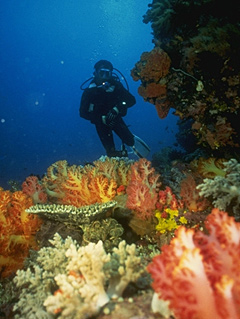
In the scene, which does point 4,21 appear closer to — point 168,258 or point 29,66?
point 29,66

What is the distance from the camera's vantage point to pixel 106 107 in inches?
431

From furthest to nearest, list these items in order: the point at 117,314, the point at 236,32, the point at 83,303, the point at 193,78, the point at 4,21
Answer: the point at 4,21 → the point at 193,78 → the point at 236,32 → the point at 83,303 → the point at 117,314

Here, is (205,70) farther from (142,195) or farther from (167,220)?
(167,220)

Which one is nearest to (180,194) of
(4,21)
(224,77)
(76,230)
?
(76,230)

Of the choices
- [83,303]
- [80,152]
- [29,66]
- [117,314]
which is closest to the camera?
[117,314]

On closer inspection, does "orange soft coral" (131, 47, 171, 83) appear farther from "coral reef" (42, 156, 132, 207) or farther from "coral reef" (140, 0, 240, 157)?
"coral reef" (42, 156, 132, 207)

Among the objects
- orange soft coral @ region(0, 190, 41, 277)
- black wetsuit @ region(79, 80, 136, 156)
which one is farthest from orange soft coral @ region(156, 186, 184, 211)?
black wetsuit @ region(79, 80, 136, 156)

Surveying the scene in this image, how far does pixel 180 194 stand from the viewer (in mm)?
4184

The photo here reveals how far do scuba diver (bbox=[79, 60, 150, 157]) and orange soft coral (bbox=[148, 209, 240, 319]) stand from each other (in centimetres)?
827

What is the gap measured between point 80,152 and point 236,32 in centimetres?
11659

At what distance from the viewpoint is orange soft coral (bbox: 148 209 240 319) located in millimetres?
1415

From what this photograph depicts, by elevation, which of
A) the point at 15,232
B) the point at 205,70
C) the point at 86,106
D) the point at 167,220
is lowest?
the point at 167,220

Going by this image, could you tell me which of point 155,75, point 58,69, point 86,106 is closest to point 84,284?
point 155,75

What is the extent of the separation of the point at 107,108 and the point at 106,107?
0.22 feet
